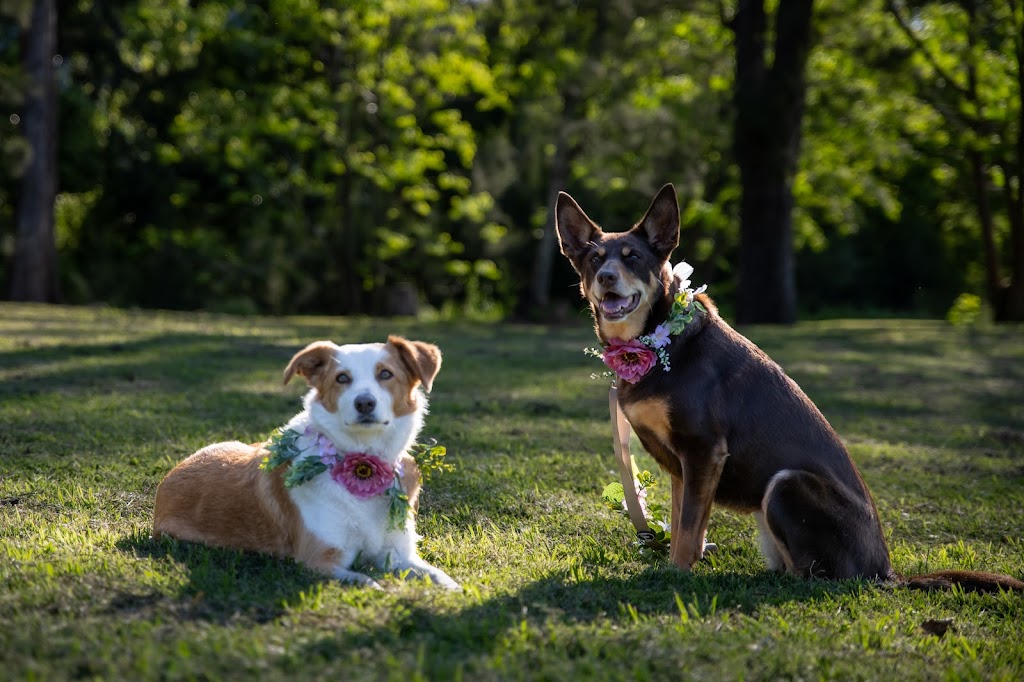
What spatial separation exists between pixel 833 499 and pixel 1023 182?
26.1 meters

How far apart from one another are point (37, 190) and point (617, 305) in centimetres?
1978

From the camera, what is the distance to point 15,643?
3664mm

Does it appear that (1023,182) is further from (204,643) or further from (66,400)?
(204,643)

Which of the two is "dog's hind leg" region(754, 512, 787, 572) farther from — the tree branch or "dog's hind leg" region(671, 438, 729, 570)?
the tree branch

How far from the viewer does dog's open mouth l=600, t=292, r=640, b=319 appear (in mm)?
5559

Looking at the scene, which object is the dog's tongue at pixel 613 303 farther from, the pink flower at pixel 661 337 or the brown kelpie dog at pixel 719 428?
the pink flower at pixel 661 337

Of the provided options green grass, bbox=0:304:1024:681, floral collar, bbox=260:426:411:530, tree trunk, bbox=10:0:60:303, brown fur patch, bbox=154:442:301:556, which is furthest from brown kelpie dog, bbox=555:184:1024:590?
tree trunk, bbox=10:0:60:303

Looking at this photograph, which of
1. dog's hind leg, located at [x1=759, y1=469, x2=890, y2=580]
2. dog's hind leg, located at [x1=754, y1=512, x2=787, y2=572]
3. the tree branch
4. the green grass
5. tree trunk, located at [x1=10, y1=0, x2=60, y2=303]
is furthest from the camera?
the tree branch

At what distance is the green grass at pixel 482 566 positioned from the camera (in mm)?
3850

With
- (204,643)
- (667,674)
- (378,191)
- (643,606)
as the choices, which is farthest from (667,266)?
(378,191)

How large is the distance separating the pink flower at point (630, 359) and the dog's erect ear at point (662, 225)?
23.0 inches

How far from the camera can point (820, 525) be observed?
17.2ft

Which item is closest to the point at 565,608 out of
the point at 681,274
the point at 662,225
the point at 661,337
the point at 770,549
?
the point at 770,549

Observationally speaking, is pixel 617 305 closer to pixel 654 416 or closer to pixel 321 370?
pixel 654 416
